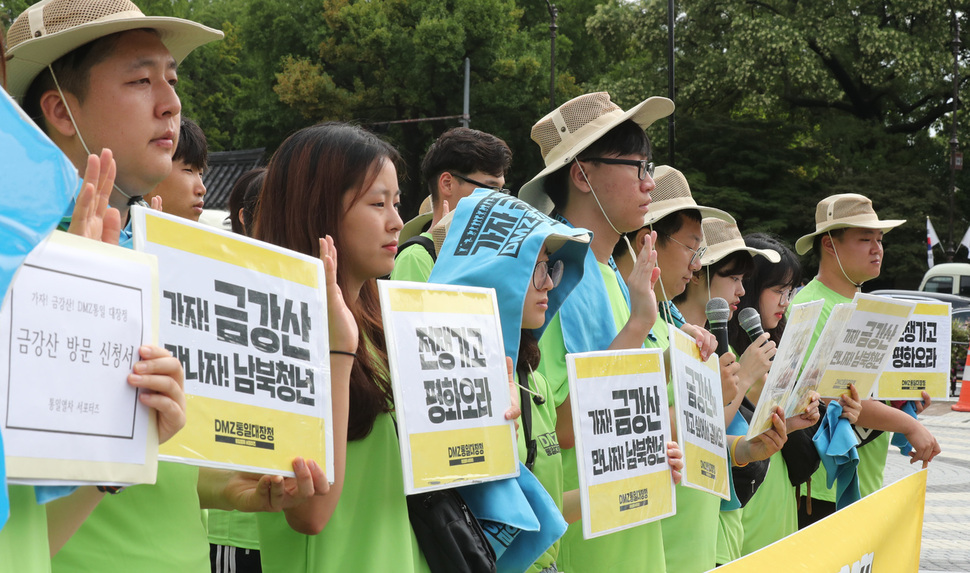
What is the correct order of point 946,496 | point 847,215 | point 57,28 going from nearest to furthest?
point 57,28 → point 847,215 → point 946,496

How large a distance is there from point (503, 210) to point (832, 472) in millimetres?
2741

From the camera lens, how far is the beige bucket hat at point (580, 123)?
11.8 feet

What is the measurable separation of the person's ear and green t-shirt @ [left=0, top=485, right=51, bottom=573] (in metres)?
0.92

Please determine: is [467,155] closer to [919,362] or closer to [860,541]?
[860,541]

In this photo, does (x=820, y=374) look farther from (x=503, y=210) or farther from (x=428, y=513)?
(x=428, y=513)

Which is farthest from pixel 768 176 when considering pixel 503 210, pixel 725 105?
pixel 503 210

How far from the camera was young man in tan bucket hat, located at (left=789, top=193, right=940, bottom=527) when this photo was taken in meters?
5.04

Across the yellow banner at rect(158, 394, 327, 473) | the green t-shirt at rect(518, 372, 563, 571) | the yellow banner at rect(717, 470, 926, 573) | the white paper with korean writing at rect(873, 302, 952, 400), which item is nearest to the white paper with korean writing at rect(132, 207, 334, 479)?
the yellow banner at rect(158, 394, 327, 473)

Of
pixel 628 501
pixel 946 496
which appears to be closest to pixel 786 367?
pixel 628 501

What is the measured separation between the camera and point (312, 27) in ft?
103

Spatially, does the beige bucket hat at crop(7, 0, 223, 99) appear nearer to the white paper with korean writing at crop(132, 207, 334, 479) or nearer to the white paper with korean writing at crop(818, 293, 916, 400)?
the white paper with korean writing at crop(132, 207, 334, 479)

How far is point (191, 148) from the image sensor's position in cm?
405

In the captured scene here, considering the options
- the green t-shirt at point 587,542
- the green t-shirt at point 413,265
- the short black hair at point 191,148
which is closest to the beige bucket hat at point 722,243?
the green t-shirt at point 413,265

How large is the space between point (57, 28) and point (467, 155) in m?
2.85
